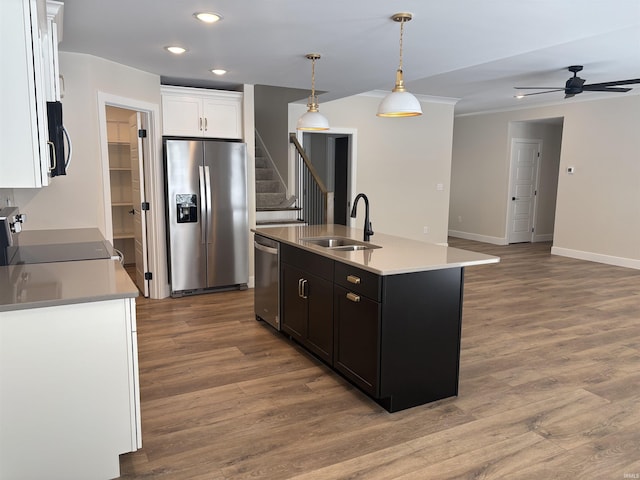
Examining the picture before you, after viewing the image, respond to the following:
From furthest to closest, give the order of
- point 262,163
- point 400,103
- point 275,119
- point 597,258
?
point 597,258
point 262,163
point 275,119
point 400,103

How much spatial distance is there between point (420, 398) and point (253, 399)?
105 cm

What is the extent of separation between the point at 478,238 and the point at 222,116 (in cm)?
641

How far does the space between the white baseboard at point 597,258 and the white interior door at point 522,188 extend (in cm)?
121

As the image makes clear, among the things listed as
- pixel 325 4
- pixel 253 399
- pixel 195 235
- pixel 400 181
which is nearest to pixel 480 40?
pixel 325 4

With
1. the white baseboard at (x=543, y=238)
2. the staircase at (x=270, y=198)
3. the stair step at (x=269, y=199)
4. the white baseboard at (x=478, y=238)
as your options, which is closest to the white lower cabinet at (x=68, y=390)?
the staircase at (x=270, y=198)

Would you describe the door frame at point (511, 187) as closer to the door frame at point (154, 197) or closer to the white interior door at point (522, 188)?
the white interior door at point (522, 188)

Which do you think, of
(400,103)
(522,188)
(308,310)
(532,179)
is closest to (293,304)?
(308,310)

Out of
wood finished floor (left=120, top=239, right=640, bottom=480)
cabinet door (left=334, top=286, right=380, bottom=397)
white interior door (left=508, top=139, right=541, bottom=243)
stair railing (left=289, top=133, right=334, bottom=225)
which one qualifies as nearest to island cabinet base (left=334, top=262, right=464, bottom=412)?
cabinet door (left=334, top=286, right=380, bottom=397)

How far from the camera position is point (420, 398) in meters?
2.96

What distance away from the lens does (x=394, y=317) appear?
9.04 feet

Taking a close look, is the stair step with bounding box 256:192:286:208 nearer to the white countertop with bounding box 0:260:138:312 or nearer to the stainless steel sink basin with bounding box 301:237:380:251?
the stainless steel sink basin with bounding box 301:237:380:251

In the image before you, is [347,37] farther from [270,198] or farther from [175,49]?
[270,198]

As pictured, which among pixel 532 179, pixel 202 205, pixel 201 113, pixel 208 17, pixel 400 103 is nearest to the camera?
pixel 400 103

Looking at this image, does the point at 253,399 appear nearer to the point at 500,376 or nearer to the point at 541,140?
the point at 500,376
